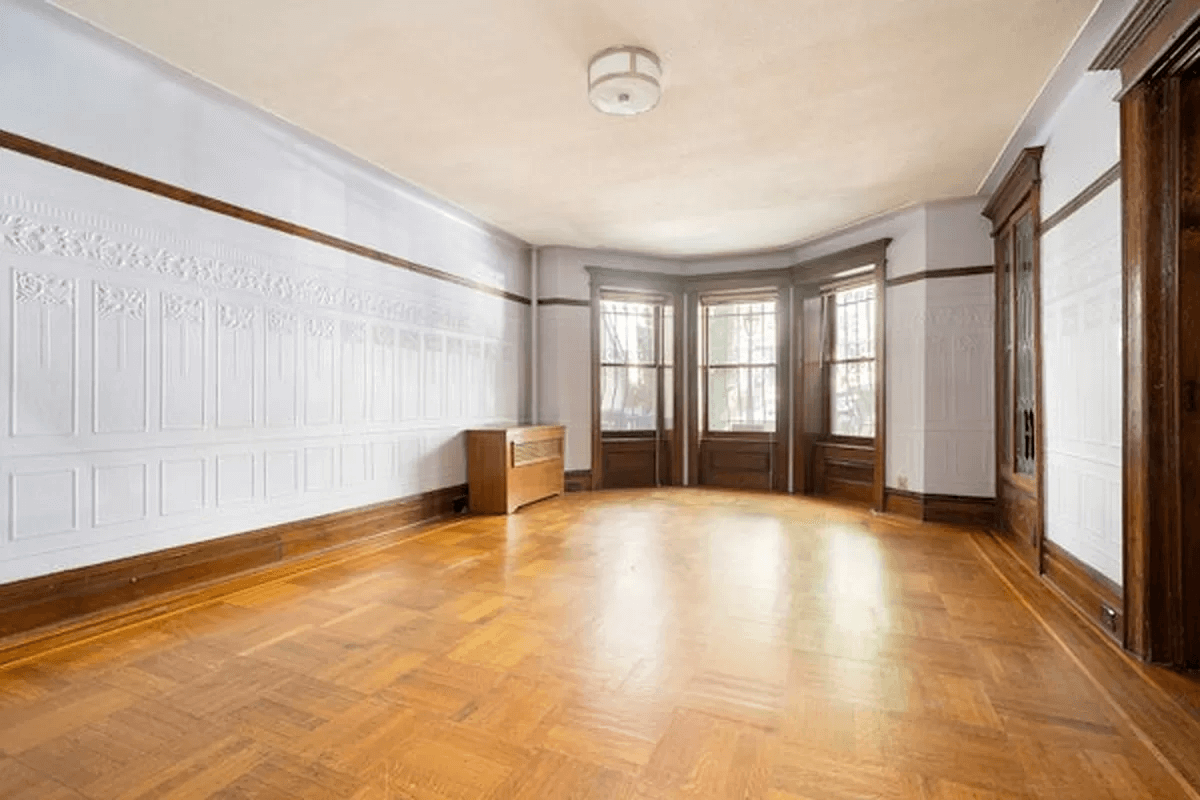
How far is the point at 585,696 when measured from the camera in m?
2.09

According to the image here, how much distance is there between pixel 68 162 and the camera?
278 centimetres

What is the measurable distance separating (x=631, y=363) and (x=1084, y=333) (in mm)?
4605

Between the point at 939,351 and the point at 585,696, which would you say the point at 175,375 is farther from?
the point at 939,351

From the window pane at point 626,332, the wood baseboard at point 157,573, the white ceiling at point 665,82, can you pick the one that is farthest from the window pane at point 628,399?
the wood baseboard at point 157,573

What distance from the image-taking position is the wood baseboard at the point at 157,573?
261 cm

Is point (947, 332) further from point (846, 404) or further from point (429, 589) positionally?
point (429, 589)

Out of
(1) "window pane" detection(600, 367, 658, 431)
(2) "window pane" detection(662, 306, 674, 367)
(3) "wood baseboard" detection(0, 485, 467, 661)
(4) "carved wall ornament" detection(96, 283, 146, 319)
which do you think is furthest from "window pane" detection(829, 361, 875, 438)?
(4) "carved wall ornament" detection(96, 283, 146, 319)

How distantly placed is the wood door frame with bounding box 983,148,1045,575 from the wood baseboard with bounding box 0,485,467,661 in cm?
439

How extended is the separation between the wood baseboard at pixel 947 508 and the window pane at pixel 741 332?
2.23 m

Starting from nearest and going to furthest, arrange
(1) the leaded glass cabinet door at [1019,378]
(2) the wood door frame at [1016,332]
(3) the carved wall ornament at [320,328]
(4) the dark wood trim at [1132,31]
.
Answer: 1. (4) the dark wood trim at [1132,31]
2. (2) the wood door frame at [1016,332]
3. (1) the leaded glass cabinet door at [1019,378]
4. (3) the carved wall ornament at [320,328]

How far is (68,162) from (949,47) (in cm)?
409

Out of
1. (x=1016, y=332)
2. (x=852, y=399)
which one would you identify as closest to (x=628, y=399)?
(x=852, y=399)

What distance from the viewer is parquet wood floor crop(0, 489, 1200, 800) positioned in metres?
1.62

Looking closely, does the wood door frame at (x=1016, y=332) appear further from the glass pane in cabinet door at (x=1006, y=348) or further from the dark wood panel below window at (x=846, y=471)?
the dark wood panel below window at (x=846, y=471)
